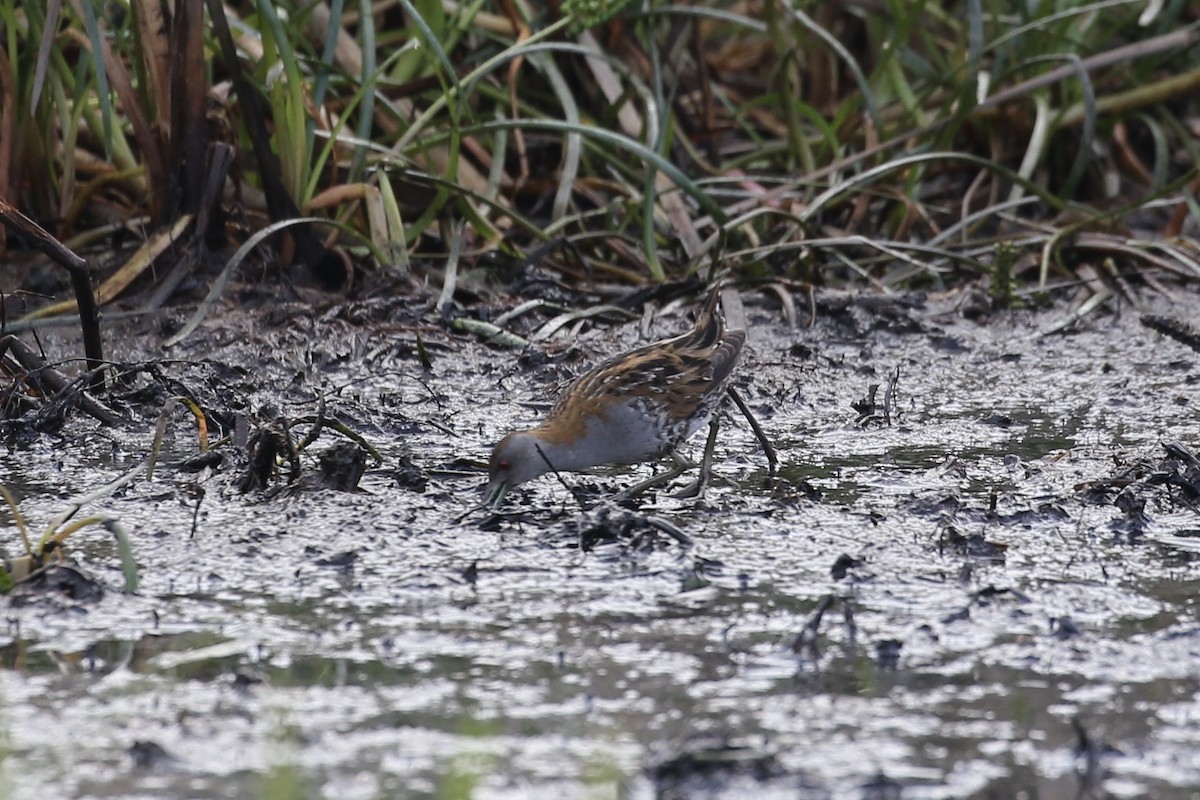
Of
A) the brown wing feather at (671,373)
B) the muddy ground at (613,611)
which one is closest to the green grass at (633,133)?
the muddy ground at (613,611)

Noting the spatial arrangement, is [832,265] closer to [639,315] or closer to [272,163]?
[639,315]

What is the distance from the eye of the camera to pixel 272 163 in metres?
5.38

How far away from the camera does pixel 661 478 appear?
395 centimetres

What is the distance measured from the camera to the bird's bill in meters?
3.72

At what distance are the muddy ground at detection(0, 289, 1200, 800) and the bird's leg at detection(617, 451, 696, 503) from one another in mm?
46

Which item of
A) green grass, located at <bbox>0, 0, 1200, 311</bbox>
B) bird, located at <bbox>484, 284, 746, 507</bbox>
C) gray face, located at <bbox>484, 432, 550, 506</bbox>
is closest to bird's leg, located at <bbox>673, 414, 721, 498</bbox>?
bird, located at <bbox>484, 284, 746, 507</bbox>

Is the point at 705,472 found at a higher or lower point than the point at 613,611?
higher

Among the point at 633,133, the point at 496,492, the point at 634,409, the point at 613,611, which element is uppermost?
the point at 633,133

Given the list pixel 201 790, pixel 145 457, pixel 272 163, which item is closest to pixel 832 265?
pixel 272 163

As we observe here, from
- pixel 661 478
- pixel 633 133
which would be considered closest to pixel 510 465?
pixel 661 478

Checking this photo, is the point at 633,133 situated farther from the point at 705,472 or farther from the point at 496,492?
the point at 496,492

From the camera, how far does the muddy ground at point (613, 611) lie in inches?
92.6

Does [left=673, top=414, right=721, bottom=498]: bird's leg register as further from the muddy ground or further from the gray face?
the gray face

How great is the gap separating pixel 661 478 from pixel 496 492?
1.42ft
